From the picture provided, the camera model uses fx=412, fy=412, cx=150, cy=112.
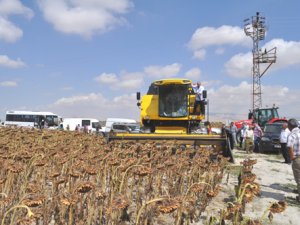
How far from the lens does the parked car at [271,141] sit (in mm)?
20606

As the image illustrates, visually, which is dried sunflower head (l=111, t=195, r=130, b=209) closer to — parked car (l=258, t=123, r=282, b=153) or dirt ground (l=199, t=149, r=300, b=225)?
dirt ground (l=199, t=149, r=300, b=225)

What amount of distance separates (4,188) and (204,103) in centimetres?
1220

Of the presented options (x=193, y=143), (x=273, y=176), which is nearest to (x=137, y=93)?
(x=193, y=143)

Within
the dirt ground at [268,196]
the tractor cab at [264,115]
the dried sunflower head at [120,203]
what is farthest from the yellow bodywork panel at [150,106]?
the tractor cab at [264,115]

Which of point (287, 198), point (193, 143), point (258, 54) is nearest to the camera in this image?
point (287, 198)

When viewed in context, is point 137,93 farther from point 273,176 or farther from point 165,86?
point 273,176

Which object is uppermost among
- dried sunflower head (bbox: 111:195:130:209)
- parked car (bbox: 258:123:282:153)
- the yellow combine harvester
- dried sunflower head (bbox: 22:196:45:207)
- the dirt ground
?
the yellow combine harvester

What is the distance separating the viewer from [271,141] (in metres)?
A: 20.8

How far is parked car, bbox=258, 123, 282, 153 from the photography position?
811 inches

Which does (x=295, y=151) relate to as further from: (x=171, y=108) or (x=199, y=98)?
(x=171, y=108)

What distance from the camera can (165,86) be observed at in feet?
56.1

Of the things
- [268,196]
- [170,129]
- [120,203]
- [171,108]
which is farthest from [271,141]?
[120,203]

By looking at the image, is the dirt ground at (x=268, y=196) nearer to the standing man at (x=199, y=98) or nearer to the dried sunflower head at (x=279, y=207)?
the dried sunflower head at (x=279, y=207)

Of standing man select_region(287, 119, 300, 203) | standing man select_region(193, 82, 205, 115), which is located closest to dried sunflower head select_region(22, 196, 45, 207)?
standing man select_region(287, 119, 300, 203)
